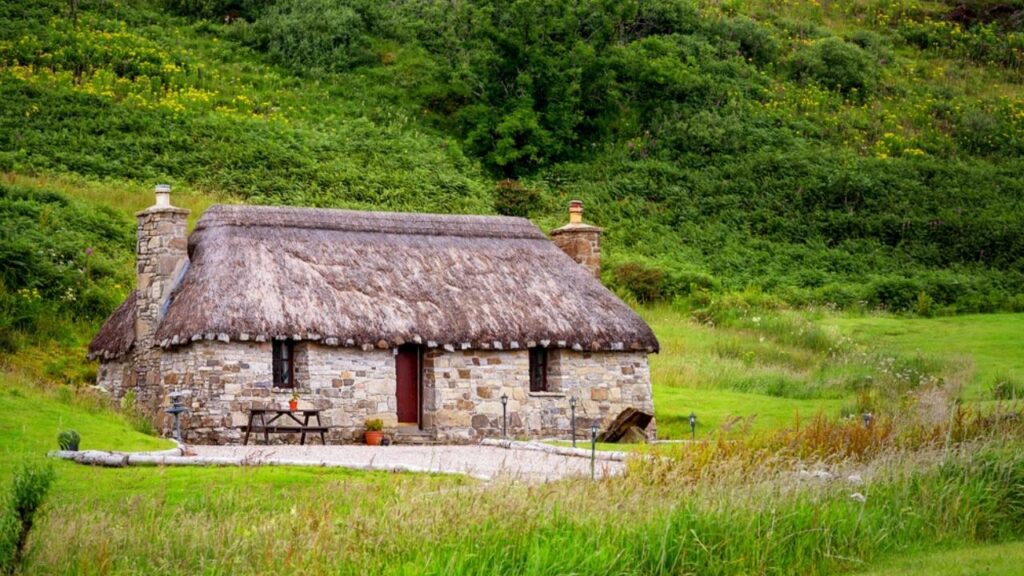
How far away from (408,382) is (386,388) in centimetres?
113

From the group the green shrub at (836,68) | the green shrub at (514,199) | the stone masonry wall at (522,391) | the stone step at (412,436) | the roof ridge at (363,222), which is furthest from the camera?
the green shrub at (836,68)

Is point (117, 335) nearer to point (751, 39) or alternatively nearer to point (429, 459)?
point (429, 459)

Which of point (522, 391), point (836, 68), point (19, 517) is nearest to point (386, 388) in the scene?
point (522, 391)

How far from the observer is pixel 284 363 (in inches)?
1086

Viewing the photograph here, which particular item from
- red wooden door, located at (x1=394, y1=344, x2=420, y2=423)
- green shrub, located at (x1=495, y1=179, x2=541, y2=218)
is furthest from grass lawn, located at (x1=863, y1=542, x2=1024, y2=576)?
green shrub, located at (x1=495, y1=179, x2=541, y2=218)

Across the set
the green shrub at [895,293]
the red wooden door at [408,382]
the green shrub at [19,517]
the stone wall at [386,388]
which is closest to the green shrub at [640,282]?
the green shrub at [895,293]

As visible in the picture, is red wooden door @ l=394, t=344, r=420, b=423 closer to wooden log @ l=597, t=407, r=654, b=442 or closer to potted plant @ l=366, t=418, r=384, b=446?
potted plant @ l=366, t=418, r=384, b=446

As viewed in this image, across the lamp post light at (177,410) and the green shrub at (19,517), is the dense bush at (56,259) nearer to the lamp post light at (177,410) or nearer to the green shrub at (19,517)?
the lamp post light at (177,410)

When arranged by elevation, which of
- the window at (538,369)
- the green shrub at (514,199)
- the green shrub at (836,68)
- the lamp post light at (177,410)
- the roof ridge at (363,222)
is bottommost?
the lamp post light at (177,410)

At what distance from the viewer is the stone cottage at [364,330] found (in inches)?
1062

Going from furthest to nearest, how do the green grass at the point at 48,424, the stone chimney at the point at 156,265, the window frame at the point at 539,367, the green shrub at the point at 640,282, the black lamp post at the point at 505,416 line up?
1. the green shrub at the point at 640,282
2. the window frame at the point at 539,367
3. the stone chimney at the point at 156,265
4. the black lamp post at the point at 505,416
5. the green grass at the point at 48,424

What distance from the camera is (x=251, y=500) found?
16672 millimetres

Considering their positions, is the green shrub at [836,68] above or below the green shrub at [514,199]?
above

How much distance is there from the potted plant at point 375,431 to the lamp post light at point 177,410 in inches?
137
